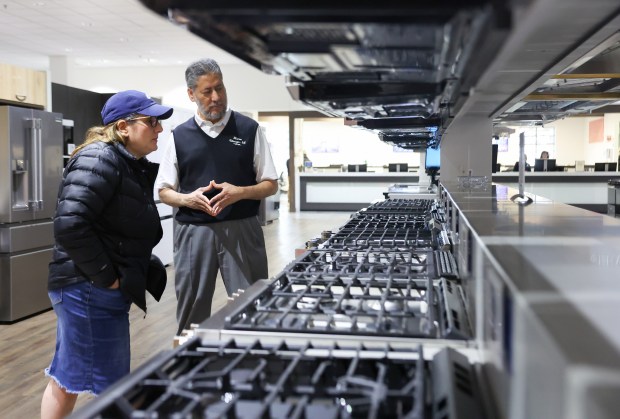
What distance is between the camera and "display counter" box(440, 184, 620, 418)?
611 millimetres

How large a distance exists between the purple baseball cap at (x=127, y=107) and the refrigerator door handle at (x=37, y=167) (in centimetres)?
323

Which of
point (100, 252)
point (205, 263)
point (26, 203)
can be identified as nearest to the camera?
point (100, 252)

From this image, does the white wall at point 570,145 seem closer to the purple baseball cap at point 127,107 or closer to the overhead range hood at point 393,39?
the purple baseball cap at point 127,107

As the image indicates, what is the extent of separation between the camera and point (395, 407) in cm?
100

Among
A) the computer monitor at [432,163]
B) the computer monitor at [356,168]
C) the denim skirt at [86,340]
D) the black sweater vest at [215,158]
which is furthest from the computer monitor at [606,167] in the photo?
the denim skirt at [86,340]

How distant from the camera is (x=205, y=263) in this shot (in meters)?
3.09

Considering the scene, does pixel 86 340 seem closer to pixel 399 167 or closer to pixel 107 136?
pixel 107 136

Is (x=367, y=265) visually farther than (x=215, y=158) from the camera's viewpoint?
No

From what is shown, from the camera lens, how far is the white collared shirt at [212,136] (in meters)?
3.17

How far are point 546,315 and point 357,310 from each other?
80 centimetres

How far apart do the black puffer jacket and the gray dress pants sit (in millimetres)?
409

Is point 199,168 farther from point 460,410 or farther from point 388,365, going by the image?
point 460,410

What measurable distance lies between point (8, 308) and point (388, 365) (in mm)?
4806

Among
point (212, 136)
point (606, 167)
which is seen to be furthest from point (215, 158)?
point (606, 167)
